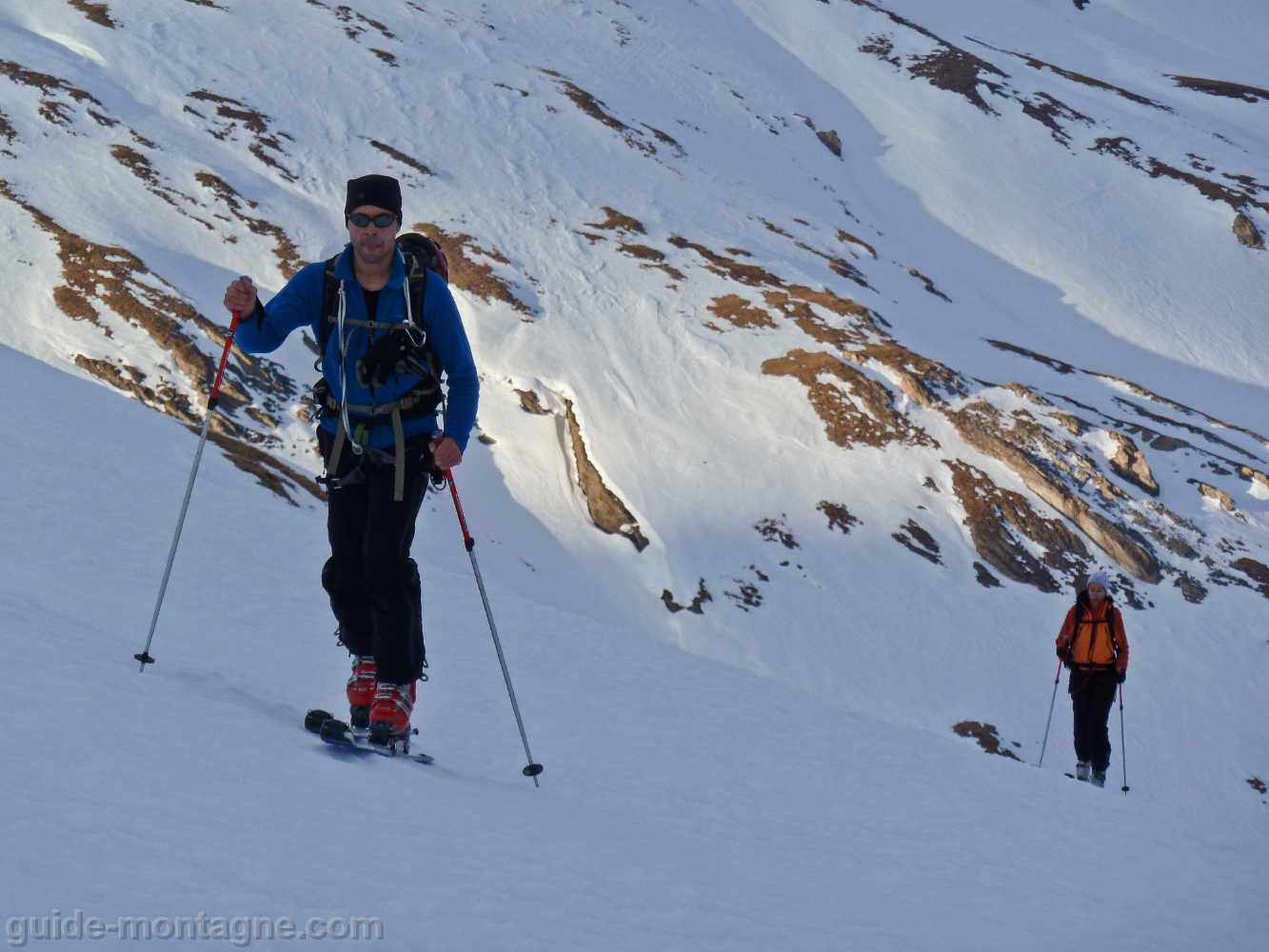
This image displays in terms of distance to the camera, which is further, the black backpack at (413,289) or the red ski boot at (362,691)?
the red ski boot at (362,691)

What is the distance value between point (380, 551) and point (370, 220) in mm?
1694

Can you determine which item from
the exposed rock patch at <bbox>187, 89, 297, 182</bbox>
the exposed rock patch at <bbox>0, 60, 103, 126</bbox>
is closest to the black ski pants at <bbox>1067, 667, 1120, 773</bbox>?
the exposed rock patch at <bbox>187, 89, 297, 182</bbox>

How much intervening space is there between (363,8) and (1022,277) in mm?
37005

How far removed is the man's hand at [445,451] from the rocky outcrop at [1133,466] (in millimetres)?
26240

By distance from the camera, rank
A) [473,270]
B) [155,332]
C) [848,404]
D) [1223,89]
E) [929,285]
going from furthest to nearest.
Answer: [1223,89]
[929,285]
[473,270]
[848,404]
[155,332]

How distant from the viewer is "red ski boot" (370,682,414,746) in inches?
203

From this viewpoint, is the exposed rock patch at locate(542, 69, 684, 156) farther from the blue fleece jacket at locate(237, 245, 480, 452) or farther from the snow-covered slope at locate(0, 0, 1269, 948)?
the blue fleece jacket at locate(237, 245, 480, 452)

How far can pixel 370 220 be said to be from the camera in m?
4.96

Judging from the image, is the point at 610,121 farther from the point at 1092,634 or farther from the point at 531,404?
the point at 1092,634

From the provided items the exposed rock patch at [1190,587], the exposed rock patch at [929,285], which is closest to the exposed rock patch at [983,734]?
the exposed rock patch at [1190,587]

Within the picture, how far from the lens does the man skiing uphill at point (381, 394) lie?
504cm

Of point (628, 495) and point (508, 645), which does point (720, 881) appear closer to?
point (508, 645)

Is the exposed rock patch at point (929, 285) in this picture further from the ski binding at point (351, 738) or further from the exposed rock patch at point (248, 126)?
the ski binding at point (351, 738)

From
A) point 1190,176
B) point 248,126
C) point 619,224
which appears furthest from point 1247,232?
point 248,126
